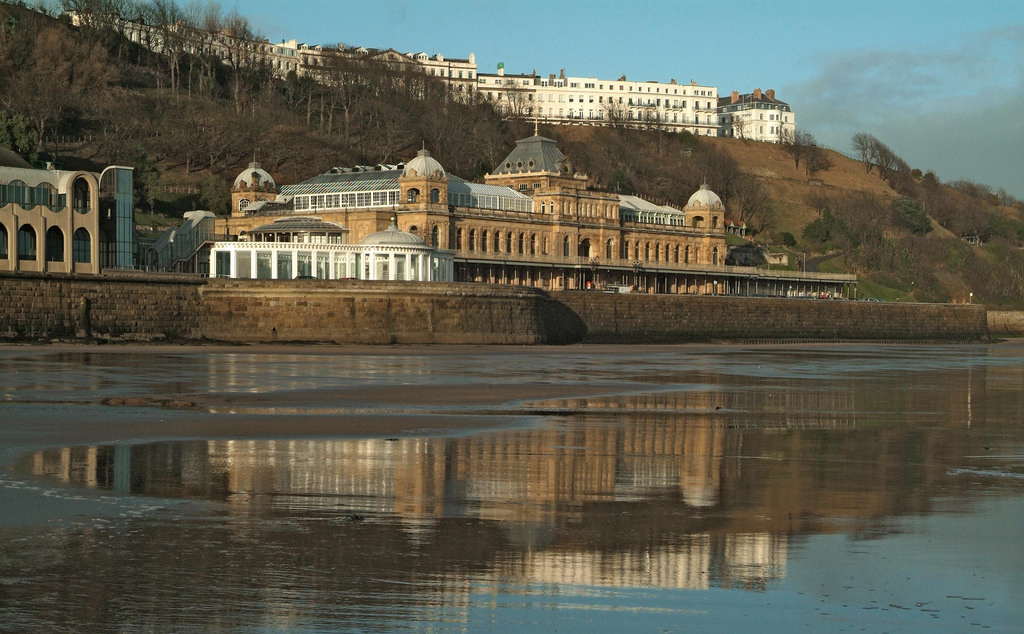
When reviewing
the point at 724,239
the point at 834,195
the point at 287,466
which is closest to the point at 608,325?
the point at 724,239

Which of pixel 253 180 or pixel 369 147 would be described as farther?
pixel 369 147

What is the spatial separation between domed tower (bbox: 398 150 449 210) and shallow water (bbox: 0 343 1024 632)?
6483cm

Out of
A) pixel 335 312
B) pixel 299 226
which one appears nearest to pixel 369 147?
pixel 299 226

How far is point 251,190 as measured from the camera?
101 m

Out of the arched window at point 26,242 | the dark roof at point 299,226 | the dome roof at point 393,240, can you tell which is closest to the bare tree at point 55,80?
the dark roof at point 299,226

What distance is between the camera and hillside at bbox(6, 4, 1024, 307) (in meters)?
109

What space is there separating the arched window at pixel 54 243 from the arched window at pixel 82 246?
70 cm

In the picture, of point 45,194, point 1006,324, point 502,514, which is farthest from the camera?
point 1006,324

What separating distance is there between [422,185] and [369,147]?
35.1 meters

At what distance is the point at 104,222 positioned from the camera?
238 feet

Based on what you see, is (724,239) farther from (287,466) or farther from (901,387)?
(287,466)

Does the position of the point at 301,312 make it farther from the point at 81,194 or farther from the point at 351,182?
the point at 351,182

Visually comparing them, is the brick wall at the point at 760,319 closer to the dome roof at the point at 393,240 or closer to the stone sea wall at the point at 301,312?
the stone sea wall at the point at 301,312

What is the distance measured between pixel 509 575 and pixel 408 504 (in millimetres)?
4011
